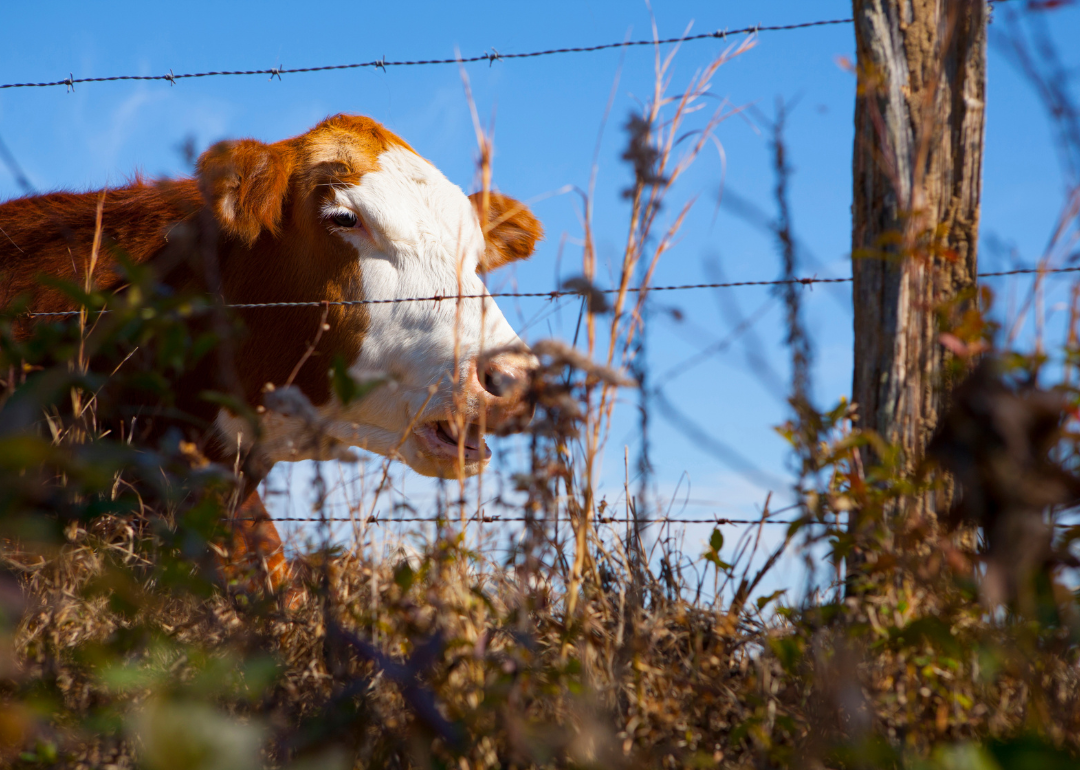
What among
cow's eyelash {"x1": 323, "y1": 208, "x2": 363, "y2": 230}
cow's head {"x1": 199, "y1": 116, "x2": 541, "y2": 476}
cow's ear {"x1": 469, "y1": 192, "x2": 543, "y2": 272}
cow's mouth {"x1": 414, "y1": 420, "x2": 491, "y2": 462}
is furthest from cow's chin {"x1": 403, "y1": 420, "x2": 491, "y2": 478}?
cow's ear {"x1": 469, "y1": 192, "x2": 543, "y2": 272}

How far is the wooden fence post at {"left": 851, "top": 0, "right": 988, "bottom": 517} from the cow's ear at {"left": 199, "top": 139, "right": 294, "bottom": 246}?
231cm

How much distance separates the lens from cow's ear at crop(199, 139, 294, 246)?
3406 mm

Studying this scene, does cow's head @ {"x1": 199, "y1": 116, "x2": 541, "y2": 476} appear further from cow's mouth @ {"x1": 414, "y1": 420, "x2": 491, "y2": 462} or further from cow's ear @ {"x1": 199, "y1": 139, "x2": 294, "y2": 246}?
cow's mouth @ {"x1": 414, "y1": 420, "x2": 491, "y2": 462}

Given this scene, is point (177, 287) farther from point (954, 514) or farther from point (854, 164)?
point (954, 514)

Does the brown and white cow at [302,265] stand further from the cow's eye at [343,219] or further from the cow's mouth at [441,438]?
the cow's mouth at [441,438]

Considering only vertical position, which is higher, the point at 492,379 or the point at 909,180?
the point at 909,180

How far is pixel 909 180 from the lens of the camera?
2.01 m

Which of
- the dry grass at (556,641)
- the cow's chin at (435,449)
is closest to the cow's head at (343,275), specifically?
the cow's chin at (435,449)

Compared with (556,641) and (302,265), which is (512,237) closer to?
(302,265)

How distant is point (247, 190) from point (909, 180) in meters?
2.48

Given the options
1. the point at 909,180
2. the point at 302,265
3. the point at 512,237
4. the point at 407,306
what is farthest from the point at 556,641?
the point at 512,237

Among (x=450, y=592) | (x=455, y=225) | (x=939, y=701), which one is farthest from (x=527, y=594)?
(x=455, y=225)

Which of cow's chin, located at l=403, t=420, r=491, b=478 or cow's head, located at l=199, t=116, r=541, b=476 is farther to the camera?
cow's head, located at l=199, t=116, r=541, b=476

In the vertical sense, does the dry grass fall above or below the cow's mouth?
A: below
